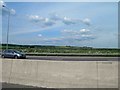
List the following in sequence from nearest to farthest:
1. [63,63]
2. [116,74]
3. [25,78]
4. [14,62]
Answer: [116,74], [63,63], [25,78], [14,62]

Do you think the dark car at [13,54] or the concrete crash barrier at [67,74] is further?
the dark car at [13,54]

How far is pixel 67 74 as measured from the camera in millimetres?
13016

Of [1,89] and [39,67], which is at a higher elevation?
[39,67]

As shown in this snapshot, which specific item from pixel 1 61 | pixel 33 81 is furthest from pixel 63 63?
pixel 1 61

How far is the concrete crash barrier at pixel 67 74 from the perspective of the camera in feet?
40.6

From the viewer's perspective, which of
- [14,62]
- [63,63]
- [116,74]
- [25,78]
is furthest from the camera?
[14,62]

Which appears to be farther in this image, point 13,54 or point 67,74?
point 13,54

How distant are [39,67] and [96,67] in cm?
289

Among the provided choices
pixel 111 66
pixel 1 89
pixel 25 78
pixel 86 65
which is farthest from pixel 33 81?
pixel 111 66

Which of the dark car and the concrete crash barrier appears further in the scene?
the dark car

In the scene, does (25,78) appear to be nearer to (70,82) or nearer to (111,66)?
(70,82)

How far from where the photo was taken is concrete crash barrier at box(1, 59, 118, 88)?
12.4 meters

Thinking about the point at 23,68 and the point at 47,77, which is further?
the point at 23,68

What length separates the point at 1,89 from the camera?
502 inches
